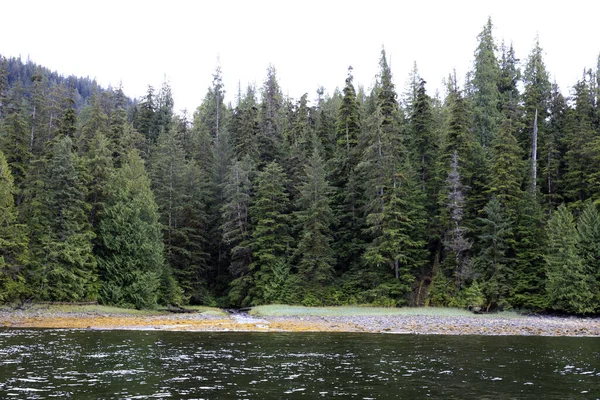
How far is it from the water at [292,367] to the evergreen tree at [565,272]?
13474 mm

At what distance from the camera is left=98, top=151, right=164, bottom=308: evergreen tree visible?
44281mm

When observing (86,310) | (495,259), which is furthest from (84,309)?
(495,259)

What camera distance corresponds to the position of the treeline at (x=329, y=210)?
4219 centimetres

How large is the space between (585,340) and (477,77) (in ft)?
152

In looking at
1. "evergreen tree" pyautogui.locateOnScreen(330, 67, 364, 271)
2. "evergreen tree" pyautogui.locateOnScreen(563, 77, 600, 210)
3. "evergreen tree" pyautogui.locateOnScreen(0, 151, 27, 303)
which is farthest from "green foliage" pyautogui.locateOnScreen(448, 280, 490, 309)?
"evergreen tree" pyautogui.locateOnScreen(0, 151, 27, 303)

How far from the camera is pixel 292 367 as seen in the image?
17.5 meters

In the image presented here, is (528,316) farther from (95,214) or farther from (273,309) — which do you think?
(95,214)

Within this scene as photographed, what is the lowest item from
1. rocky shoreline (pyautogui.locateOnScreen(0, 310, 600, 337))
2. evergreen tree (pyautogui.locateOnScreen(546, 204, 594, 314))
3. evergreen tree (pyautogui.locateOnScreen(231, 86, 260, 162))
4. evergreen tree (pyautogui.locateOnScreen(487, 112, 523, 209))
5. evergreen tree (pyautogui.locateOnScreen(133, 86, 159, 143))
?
rocky shoreline (pyautogui.locateOnScreen(0, 310, 600, 337))

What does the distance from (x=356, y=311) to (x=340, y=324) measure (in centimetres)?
899

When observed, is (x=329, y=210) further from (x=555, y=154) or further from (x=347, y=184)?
(x=555, y=154)

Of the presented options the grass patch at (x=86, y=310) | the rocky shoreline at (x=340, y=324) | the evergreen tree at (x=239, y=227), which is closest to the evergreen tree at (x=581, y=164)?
the rocky shoreline at (x=340, y=324)

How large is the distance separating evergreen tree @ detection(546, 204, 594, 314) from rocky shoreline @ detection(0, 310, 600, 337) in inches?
58.0

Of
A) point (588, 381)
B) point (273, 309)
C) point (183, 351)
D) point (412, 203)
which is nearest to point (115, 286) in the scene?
point (273, 309)

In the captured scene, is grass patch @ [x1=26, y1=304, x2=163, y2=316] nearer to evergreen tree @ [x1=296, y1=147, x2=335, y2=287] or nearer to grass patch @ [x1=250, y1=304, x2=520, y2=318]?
grass patch @ [x1=250, y1=304, x2=520, y2=318]
